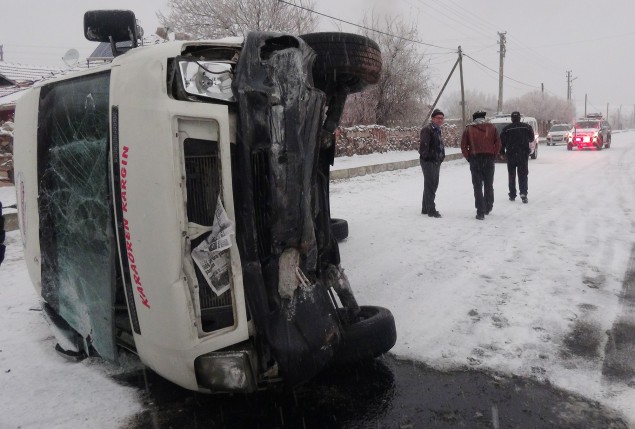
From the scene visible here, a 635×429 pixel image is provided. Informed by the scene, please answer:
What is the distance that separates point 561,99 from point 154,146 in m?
107

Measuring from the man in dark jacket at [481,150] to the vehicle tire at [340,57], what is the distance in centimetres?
498

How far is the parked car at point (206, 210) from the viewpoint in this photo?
6.84 feet

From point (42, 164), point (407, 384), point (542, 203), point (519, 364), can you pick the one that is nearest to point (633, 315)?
point (519, 364)

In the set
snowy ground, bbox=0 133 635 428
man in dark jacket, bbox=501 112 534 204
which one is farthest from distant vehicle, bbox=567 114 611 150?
snowy ground, bbox=0 133 635 428

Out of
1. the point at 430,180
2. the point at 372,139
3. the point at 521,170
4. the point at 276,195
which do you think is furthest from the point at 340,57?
the point at 372,139

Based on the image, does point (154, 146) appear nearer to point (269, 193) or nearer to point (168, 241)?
point (168, 241)

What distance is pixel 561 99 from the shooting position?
310ft

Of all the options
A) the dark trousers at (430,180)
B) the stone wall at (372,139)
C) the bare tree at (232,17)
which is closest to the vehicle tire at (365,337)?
the dark trousers at (430,180)

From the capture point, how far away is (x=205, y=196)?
Result: 7.20ft

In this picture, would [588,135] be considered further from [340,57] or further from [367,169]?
[340,57]

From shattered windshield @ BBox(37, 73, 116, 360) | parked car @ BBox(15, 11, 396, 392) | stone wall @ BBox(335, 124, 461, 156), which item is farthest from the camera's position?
stone wall @ BBox(335, 124, 461, 156)

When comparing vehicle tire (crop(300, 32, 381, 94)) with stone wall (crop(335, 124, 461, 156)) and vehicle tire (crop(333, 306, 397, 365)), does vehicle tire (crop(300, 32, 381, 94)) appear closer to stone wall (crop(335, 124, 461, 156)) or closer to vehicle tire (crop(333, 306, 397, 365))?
vehicle tire (crop(333, 306, 397, 365))

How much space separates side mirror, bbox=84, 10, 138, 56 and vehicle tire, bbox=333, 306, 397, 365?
7.11 ft

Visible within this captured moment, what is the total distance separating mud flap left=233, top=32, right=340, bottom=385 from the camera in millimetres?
2199
